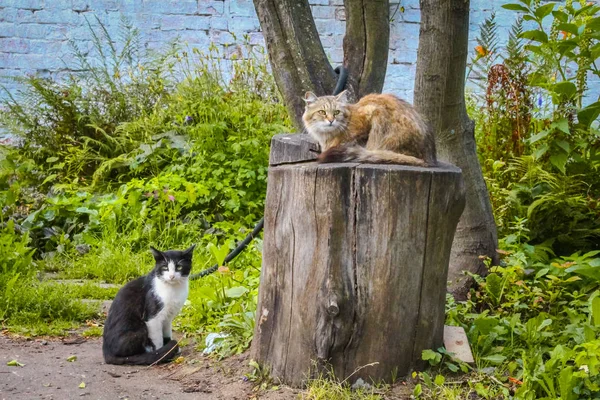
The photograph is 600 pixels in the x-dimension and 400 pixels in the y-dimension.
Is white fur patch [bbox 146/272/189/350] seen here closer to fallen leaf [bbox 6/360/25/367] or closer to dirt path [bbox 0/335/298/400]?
dirt path [bbox 0/335/298/400]

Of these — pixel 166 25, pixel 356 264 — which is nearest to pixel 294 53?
pixel 356 264

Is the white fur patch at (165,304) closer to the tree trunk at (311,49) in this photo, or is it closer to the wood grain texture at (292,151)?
the wood grain texture at (292,151)

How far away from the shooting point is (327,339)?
11.0ft

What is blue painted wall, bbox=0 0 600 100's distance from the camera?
8.57m

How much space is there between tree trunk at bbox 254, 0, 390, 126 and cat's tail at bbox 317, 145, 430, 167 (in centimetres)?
163

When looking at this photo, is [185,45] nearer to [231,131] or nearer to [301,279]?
[231,131]

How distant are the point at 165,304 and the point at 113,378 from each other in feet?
1.75

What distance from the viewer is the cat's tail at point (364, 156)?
342cm

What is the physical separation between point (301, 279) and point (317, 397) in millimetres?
554

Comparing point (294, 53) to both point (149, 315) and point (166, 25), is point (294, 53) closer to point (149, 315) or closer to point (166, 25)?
point (149, 315)

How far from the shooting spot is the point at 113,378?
3904 mm

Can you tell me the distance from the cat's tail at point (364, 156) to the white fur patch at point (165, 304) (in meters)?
1.37

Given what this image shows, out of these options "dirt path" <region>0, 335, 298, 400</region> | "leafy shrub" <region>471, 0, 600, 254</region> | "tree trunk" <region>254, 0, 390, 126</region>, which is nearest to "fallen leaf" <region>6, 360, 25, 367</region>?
"dirt path" <region>0, 335, 298, 400</region>

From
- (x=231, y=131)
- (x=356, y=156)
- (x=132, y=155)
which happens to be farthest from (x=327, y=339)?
(x=132, y=155)
